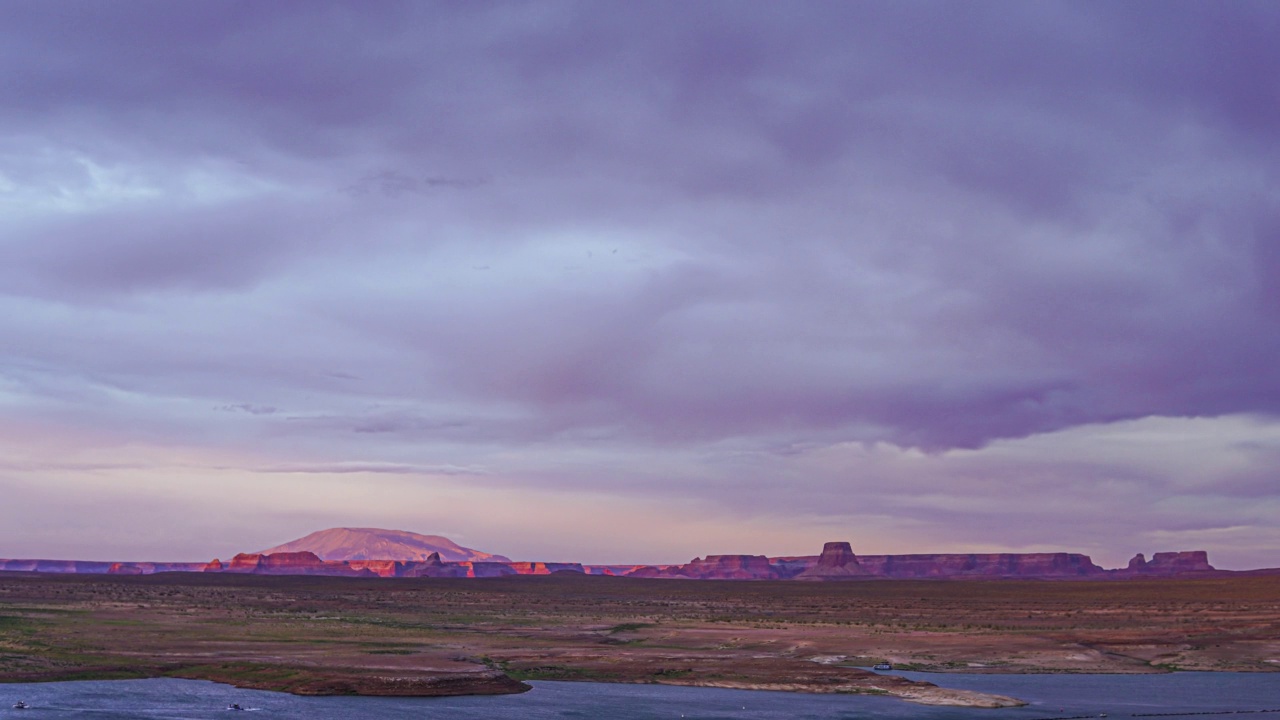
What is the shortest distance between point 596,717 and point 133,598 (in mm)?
87538

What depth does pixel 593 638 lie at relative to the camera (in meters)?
84.6

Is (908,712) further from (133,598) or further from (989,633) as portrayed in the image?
(133,598)

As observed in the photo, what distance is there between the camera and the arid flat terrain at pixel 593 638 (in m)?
60.1

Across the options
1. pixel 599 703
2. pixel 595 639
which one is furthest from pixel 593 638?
pixel 599 703

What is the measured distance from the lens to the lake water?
158 ft

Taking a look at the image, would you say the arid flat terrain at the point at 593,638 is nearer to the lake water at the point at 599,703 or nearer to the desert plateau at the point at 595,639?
the desert plateau at the point at 595,639

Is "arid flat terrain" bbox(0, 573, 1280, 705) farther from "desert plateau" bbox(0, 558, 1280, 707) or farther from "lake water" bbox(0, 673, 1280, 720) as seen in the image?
"lake water" bbox(0, 673, 1280, 720)

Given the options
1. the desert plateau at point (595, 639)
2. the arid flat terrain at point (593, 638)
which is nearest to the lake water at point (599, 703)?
the desert plateau at point (595, 639)

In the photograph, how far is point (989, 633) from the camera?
95.1 metres

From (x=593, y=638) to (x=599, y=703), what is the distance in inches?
1281

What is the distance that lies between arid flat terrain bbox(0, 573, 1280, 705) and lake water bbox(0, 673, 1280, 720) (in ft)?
8.26

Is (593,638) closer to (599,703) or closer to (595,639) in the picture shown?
(595,639)

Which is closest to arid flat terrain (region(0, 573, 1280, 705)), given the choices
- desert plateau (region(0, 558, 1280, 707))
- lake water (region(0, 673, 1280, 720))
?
desert plateau (region(0, 558, 1280, 707))

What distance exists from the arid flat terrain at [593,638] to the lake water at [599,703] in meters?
2.52
